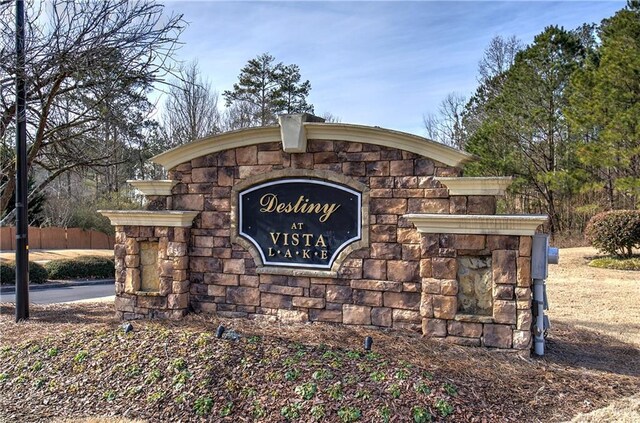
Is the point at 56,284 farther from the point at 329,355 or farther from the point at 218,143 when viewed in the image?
the point at 329,355

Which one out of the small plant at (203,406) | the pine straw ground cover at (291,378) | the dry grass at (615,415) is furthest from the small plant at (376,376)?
the dry grass at (615,415)

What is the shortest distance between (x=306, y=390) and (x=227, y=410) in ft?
2.02

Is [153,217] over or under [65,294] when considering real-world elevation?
over

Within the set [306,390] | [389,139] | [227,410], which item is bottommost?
[227,410]

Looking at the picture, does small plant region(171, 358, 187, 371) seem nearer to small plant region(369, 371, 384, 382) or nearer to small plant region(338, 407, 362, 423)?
small plant region(338, 407, 362, 423)

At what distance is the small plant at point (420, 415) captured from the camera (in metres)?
3.47

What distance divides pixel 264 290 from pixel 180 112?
19411mm

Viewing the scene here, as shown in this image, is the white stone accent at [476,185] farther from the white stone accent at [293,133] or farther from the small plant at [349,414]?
the small plant at [349,414]

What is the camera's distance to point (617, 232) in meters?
13.4

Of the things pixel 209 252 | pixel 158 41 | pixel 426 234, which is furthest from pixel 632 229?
pixel 158 41

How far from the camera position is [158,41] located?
16.0ft

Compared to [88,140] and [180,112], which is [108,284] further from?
[180,112]

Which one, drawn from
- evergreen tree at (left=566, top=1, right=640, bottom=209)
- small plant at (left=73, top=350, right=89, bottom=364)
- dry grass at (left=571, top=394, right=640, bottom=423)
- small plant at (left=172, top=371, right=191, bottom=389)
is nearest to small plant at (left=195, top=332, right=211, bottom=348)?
small plant at (left=172, top=371, right=191, bottom=389)

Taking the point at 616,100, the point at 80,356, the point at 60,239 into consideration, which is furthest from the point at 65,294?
the point at 60,239
